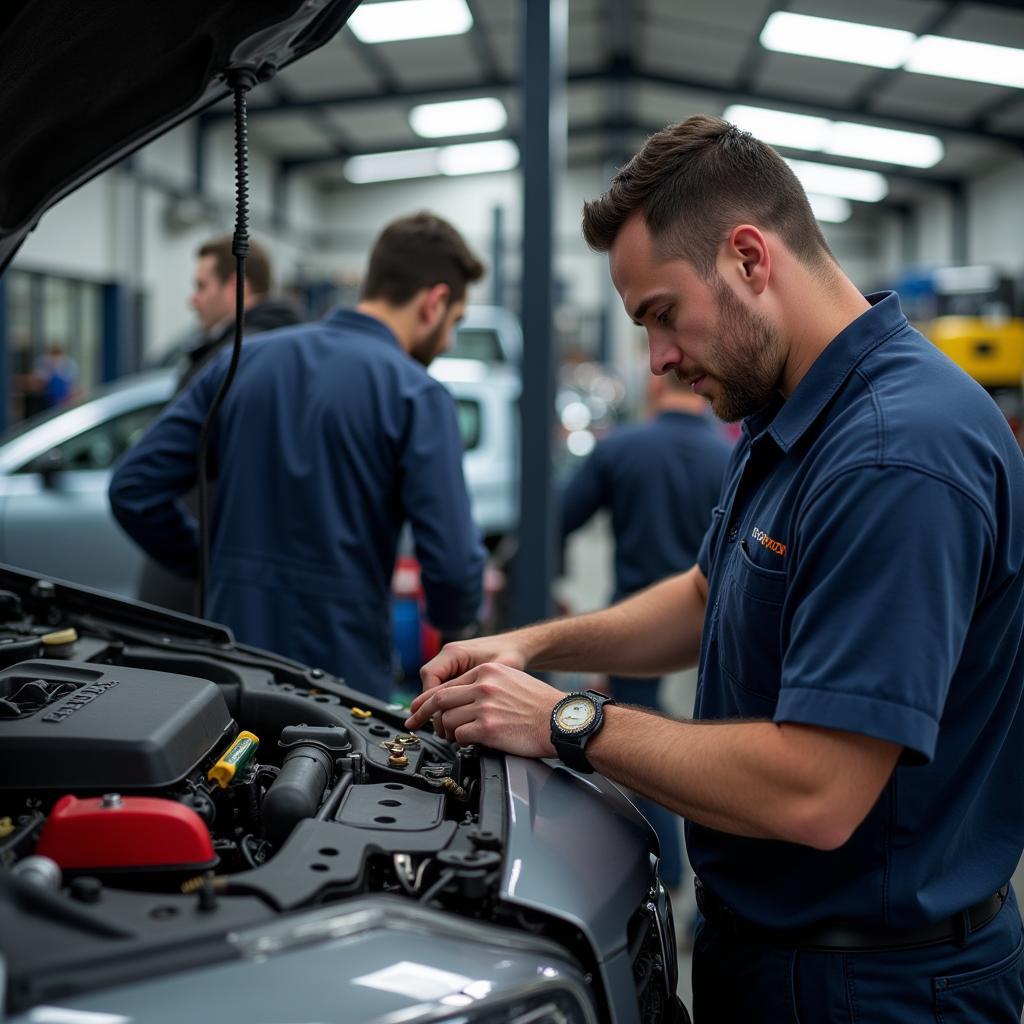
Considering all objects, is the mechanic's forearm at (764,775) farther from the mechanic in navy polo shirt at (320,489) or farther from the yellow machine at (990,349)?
the yellow machine at (990,349)

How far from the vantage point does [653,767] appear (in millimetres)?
1252

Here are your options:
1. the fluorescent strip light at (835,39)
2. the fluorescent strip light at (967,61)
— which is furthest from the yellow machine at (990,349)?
the fluorescent strip light at (835,39)

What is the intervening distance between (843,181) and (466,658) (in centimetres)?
1902

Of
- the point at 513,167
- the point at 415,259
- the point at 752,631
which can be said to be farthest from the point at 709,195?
the point at 513,167

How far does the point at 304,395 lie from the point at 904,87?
12.7 m

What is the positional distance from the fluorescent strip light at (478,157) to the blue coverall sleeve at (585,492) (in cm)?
1492

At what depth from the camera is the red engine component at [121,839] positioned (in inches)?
44.1

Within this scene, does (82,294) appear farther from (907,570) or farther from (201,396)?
(907,570)

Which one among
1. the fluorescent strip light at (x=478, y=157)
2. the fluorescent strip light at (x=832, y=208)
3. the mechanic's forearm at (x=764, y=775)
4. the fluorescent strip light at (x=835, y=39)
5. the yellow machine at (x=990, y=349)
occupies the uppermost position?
the fluorescent strip light at (x=478, y=157)

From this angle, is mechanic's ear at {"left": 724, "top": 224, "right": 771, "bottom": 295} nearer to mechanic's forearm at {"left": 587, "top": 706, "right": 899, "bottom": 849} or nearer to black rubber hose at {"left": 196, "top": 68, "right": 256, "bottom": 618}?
mechanic's forearm at {"left": 587, "top": 706, "right": 899, "bottom": 849}

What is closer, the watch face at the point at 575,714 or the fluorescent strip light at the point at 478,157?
the watch face at the point at 575,714

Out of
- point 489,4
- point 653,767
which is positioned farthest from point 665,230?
point 489,4

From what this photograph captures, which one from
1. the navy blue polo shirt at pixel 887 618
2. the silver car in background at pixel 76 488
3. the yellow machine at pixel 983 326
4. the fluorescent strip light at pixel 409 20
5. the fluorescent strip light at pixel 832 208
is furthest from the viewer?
the fluorescent strip light at pixel 832 208

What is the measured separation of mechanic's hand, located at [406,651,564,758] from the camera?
1.41 metres
